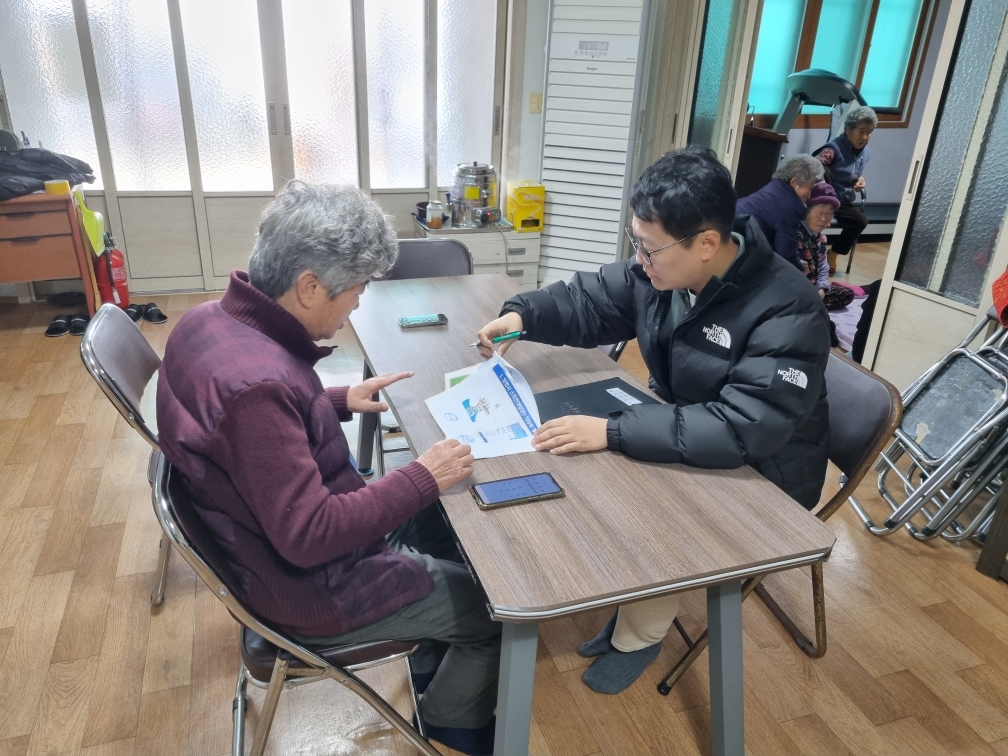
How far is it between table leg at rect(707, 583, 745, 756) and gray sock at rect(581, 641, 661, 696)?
355 millimetres

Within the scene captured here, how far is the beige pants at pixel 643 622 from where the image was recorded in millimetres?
1732

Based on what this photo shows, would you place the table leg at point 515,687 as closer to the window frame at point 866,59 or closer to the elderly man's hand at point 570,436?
the elderly man's hand at point 570,436

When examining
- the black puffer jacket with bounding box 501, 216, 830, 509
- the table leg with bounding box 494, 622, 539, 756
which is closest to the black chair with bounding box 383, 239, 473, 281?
the black puffer jacket with bounding box 501, 216, 830, 509

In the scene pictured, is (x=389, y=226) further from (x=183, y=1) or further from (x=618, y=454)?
(x=183, y=1)

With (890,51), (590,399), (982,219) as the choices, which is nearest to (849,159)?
(890,51)

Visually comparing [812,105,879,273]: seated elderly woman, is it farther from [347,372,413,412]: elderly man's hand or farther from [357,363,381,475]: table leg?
[347,372,413,412]: elderly man's hand

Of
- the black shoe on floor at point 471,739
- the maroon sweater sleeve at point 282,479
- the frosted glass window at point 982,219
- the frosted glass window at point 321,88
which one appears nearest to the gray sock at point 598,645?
the black shoe on floor at point 471,739

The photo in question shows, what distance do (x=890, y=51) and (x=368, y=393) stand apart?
6.81 metres

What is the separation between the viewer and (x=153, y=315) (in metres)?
4.04

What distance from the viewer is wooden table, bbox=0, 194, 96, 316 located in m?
3.56

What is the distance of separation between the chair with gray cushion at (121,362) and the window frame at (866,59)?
223 inches

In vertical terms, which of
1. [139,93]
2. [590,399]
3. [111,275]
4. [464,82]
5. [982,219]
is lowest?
[111,275]

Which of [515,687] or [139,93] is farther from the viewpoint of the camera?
[139,93]

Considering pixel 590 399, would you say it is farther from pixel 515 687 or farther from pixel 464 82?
pixel 464 82
